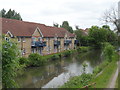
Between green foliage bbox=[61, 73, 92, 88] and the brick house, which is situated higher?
the brick house

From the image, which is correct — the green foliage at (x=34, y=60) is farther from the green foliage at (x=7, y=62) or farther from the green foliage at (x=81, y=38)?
Answer: the green foliage at (x=81, y=38)

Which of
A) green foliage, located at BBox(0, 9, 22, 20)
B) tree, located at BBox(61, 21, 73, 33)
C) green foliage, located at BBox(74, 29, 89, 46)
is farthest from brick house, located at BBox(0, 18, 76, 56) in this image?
tree, located at BBox(61, 21, 73, 33)

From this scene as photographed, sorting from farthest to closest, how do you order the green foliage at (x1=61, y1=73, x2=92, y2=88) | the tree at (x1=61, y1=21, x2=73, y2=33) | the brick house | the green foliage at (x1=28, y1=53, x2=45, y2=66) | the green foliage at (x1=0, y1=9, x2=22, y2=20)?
the tree at (x1=61, y1=21, x2=73, y2=33) → the green foliage at (x1=0, y1=9, x2=22, y2=20) → the brick house → the green foliage at (x1=28, y1=53, x2=45, y2=66) → the green foliage at (x1=61, y1=73, x2=92, y2=88)

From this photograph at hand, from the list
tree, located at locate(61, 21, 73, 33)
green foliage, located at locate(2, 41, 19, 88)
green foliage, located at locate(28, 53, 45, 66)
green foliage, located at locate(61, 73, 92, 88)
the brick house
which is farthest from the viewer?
tree, located at locate(61, 21, 73, 33)

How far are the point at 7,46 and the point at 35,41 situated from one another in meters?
Result: 22.7

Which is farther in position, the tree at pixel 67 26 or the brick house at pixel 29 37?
the tree at pixel 67 26

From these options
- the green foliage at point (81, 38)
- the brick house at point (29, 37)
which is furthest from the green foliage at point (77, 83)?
the green foliage at point (81, 38)

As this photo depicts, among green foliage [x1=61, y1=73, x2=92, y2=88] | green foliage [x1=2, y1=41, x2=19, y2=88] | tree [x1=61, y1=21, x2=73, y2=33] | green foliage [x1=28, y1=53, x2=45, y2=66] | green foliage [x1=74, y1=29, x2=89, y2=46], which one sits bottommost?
green foliage [x1=61, y1=73, x2=92, y2=88]

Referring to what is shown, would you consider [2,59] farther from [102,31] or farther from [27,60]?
[102,31]

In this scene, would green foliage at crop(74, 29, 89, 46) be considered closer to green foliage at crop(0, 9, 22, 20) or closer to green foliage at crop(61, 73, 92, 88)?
green foliage at crop(0, 9, 22, 20)

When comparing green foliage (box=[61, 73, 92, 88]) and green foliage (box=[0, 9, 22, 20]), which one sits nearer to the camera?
green foliage (box=[61, 73, 92, 88])

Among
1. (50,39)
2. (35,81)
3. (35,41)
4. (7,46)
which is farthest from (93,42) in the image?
(7,46)

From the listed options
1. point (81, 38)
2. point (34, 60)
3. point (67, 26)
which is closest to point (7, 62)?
point (34, 60)

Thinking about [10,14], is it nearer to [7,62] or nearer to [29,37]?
[29,37]
